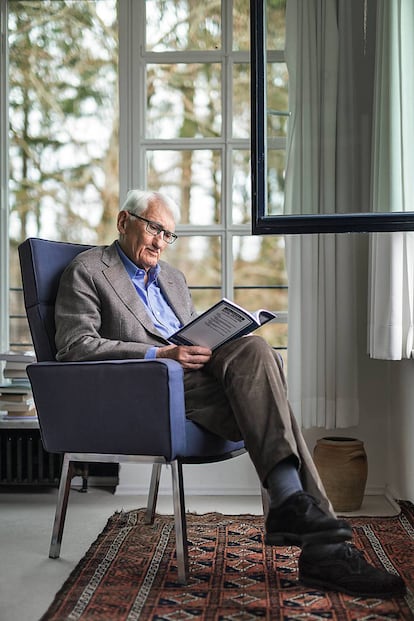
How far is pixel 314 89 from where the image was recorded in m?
3.36

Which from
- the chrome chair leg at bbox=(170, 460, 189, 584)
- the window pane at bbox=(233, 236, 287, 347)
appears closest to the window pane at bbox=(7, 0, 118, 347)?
the window pane at bbox=(233, 236, 287, 347)

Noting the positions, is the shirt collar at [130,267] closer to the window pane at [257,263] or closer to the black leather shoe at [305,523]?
the black leather shoe at [305,523]

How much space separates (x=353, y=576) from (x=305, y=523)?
204 millimetres

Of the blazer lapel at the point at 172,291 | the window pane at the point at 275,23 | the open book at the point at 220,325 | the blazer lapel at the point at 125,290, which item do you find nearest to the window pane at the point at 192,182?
the window pane at the point at 275,23

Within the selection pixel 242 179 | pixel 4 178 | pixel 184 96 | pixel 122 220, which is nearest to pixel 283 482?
pixel 122 220

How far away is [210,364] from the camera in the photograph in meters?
2.64

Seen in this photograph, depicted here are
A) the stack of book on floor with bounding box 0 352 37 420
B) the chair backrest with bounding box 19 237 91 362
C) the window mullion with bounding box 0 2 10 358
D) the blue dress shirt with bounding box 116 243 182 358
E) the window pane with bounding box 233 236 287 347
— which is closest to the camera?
the chair backrest with bounding box 19 237 91 362

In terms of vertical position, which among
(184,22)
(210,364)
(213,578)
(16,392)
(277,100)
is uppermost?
(184,22)

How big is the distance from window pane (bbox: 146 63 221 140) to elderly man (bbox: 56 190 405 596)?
13.0ft

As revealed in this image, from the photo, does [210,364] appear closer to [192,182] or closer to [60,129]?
[192,182]

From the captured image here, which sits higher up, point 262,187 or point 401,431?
point 262,187

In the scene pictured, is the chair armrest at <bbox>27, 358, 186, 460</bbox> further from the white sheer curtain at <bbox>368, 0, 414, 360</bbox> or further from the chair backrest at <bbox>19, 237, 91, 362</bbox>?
the white sheer curtain at <bbox>368, 0, 414, 360</bbox>

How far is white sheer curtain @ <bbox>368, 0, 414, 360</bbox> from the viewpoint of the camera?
10.2 feet

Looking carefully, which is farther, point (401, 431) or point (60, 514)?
point (401, 431)
